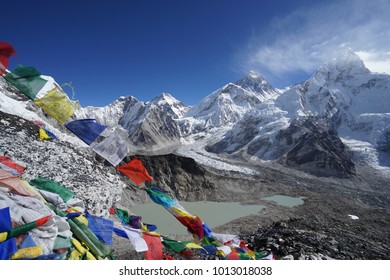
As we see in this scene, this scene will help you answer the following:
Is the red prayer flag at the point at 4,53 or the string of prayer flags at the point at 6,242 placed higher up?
the red prayer flag at the point at 4,53

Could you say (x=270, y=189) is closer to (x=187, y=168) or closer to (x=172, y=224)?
(x=187, y=168)

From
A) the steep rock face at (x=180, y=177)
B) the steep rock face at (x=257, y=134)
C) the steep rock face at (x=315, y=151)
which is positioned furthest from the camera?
the steep rock face at (x=257, y=134)

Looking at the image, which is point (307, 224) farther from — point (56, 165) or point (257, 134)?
point (257, 134)

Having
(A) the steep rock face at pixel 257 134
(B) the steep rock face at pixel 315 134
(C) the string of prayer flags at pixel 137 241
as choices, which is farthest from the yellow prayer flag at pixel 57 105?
(A) the steep rock face at pixel 257 134

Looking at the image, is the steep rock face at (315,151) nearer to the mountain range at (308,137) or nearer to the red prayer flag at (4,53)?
the mountain range at (308,137)

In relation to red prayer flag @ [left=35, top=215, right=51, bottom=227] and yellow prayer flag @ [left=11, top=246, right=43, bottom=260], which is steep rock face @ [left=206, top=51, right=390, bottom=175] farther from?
yellow prayer flag @ [left=11, top=246, right=43, bottom=260]

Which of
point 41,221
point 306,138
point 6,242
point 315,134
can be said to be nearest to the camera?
point 6,242

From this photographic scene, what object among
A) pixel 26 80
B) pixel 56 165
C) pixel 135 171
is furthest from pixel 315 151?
pixel 26 80
